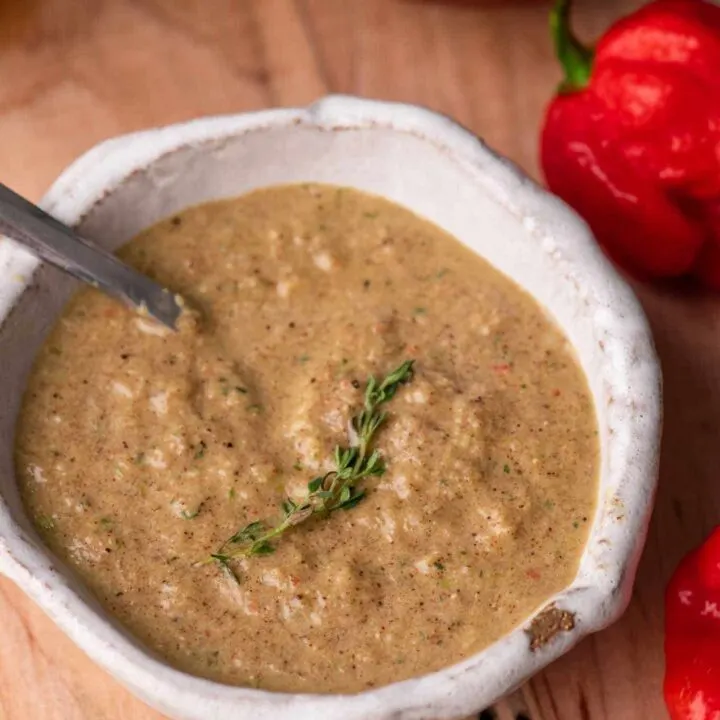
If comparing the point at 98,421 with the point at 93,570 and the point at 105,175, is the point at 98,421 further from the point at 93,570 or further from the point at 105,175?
the point at 105,175

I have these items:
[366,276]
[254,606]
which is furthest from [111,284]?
[254,606]

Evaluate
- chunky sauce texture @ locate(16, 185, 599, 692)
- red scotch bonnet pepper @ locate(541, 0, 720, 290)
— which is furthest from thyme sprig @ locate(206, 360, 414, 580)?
red scotch bonnet pepper @ locate(541, 0, 720, 290)

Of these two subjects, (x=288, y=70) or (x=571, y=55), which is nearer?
(x=571, y=55)

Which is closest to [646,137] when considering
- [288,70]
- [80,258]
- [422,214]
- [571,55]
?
[571,55]

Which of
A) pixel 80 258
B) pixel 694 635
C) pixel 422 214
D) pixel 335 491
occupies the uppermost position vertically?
pixel 80 258

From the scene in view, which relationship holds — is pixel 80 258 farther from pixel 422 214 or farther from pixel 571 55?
pixel 571 55

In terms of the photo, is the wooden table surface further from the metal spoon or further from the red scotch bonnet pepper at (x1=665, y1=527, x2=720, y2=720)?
the metal spoon
